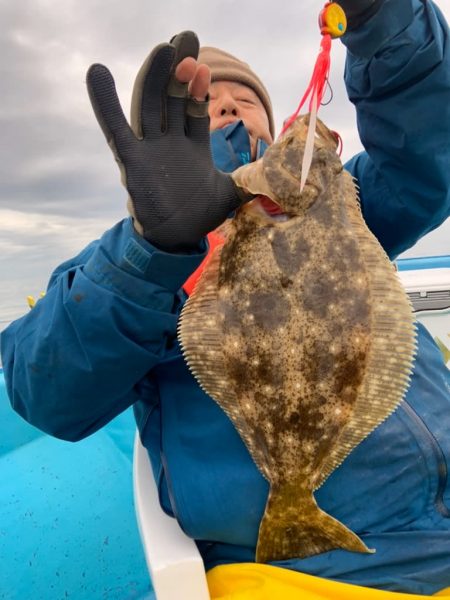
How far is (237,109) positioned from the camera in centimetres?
305

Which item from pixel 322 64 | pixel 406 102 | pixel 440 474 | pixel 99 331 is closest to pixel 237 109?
pixel 406 102

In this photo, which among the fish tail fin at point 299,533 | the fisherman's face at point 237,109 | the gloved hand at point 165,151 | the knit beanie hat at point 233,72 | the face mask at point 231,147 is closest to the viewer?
the gloved hand at point 165,151

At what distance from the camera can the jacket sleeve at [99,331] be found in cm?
188

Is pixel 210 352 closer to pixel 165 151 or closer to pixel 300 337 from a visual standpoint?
pixel 300 337

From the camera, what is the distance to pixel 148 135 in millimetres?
1779

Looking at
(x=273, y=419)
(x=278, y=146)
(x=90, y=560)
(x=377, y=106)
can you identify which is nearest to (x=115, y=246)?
(x=278, y=146)

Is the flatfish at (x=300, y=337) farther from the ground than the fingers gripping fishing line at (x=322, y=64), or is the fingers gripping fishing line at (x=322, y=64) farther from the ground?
the fingers gripping fishing line at (x=322, y=64)

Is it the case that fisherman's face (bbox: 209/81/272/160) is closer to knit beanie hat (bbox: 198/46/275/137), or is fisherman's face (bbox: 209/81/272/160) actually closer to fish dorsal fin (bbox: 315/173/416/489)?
knit beanie hat (bbox: 198/46/275/137)

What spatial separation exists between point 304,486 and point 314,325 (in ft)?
1.94

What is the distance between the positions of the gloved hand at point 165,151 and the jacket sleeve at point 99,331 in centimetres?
11

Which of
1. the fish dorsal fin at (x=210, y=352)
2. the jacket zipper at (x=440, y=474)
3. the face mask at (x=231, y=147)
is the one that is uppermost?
the face mask at (x=231, y=147)

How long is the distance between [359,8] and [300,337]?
1289 millimetres

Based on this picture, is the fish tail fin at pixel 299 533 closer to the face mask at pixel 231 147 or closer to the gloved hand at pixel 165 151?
the gloved hand at pixel 165 151

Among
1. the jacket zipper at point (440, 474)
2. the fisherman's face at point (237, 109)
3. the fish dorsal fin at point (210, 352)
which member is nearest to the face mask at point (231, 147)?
the fisherman's face at point (237, 109)
